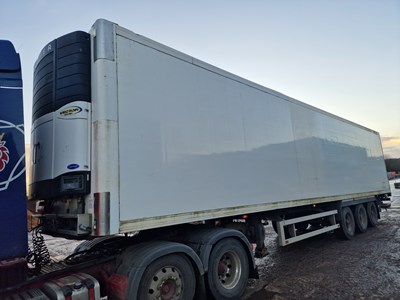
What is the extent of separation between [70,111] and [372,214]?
1163cm

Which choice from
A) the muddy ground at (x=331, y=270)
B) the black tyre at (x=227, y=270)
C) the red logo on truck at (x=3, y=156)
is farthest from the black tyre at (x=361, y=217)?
the red logo on truck at (x=3, y=156)

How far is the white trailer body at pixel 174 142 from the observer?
342cm

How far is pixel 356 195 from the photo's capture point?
980 centimetres

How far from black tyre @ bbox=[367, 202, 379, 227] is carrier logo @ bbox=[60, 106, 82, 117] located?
11138 millimetres

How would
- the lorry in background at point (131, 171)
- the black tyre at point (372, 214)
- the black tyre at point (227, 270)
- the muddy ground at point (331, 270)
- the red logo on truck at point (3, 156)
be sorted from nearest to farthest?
1. the red logo on truck at point (3, 156)
2. the lorry in background at point (131, 171)
3. the black tyre at point (227, 270)
4. the muddy ground at point (331, 270)
5. the black tyre at point (372, 214)

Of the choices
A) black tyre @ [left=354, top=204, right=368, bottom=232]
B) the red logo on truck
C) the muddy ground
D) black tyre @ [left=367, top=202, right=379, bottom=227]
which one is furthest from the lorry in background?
black tyre @ [left=367, top=202, right=379, bottom=227]

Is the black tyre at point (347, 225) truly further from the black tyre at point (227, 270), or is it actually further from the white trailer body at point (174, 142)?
the black tyre at point (227, 270)

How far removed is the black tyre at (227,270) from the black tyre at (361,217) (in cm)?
682

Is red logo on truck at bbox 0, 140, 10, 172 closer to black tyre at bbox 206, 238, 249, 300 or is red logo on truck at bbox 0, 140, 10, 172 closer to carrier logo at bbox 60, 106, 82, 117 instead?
carrier logo at bbox 60, 106, 82, 117

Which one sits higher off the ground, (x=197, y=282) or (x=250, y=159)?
(x=250, y=159)

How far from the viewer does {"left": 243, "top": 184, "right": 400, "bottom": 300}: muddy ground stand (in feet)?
15.7

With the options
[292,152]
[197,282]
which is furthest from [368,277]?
[197,282]

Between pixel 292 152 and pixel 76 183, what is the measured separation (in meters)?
4.84

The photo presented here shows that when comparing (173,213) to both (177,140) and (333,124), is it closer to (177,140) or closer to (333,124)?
(177,140)
